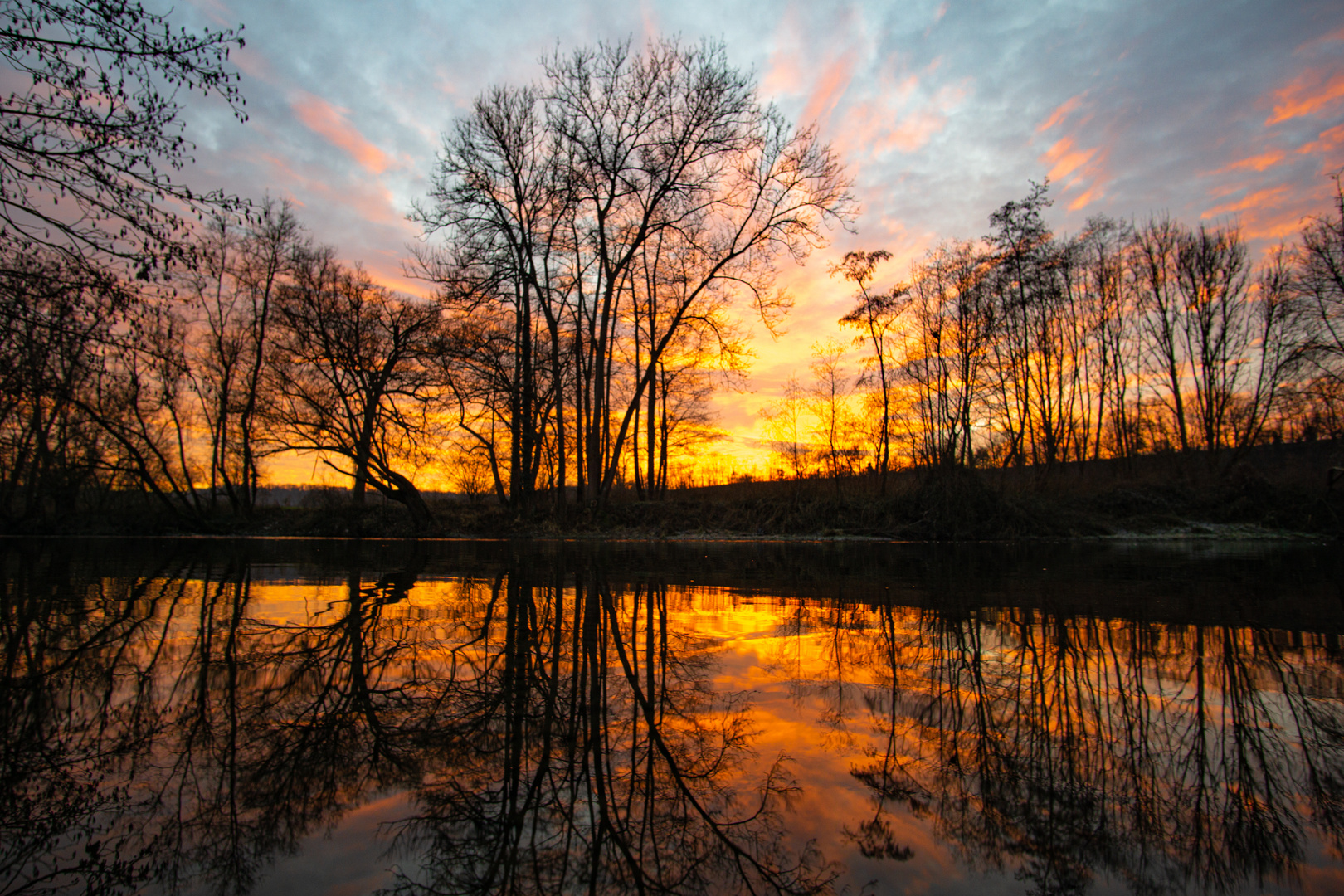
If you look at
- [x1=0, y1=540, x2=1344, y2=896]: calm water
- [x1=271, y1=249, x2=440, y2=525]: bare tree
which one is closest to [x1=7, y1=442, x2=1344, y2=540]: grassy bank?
[x1=271, y1=249, x2=440, y2=525]: bare tree

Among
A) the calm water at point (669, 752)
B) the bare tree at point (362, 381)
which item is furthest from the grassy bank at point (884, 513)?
the calm water at point (669, 752)

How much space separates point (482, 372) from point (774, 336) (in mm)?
9395

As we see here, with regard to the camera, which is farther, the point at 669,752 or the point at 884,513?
the point at 884,513

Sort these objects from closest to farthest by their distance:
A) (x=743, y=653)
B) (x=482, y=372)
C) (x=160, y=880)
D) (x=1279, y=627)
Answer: (x=160, y=880), (x=743, y=653), (x=1279, y=627), (x=482, y=372)

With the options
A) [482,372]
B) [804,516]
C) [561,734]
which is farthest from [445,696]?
[482,372]

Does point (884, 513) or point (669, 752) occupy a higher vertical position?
point (884, 513)

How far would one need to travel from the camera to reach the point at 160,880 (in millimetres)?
1238

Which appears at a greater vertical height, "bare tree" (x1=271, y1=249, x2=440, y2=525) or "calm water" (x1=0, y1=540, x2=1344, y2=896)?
"bare tree" (x1=271, y1=249, x2=440, y2=525)

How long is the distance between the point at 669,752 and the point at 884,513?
15.4 metres

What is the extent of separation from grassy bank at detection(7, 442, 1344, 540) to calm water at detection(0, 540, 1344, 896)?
37.8 ft

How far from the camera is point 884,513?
16203mm

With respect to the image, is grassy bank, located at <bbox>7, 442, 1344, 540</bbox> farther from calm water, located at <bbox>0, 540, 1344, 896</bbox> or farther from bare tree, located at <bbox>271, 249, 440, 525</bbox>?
calm water, located at <bbox>0, 540, 1344, 896</bbox>

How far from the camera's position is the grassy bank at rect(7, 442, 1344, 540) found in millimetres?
15398

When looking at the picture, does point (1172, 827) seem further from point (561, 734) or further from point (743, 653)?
point (743, 653)
